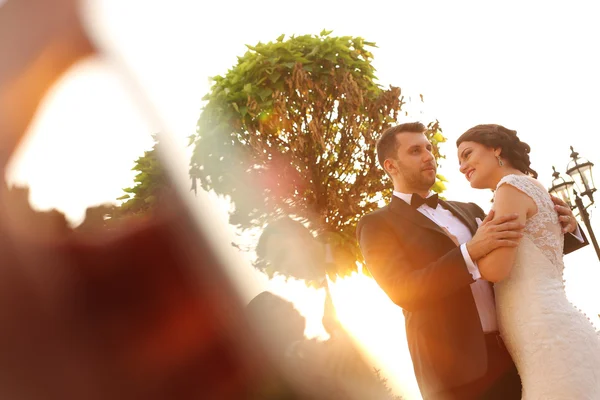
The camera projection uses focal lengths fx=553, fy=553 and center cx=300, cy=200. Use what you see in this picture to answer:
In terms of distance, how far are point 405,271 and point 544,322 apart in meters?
0.91

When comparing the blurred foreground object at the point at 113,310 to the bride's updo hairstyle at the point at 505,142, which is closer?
the blurred foreground object at the point at 113,310

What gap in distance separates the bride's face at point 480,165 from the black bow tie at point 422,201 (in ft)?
1.14

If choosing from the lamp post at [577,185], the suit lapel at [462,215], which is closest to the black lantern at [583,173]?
the lamp post at [577,185]

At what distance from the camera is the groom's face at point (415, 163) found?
175 inches

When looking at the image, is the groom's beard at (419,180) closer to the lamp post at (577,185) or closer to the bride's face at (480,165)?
the bride's face at (480,165)

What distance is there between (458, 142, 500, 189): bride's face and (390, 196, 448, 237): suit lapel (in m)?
0.48

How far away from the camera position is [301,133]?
16078 mm

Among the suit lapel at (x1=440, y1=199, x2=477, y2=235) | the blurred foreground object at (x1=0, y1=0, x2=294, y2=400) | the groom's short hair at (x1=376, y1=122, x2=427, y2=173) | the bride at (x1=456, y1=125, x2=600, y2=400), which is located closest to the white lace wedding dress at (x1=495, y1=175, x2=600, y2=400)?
the bride at (x1=456, y1=125, x2=600, y2=400)

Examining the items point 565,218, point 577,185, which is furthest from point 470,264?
point 577,185

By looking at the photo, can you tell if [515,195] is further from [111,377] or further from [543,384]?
[111,377]

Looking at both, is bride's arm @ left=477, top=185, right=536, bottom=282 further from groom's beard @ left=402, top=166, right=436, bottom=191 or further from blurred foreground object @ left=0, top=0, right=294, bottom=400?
blurred foreground object @ left=0, top=0, right=294, bottom=400

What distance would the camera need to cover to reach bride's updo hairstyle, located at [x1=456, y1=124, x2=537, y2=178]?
410cm

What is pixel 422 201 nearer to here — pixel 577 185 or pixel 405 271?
pixel 405 271

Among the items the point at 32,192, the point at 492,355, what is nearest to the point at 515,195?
the point at 492,355
